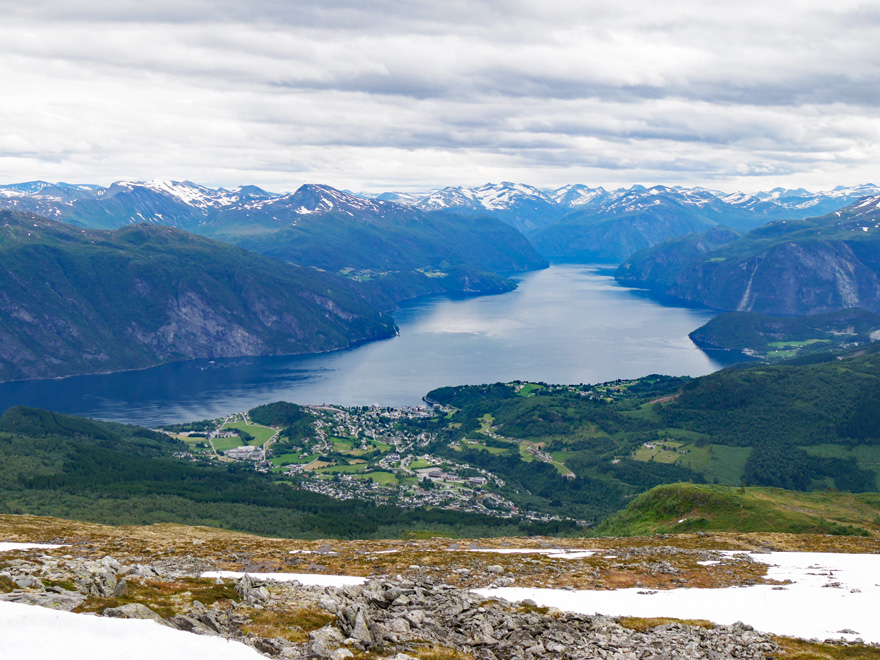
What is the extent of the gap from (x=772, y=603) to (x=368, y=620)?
23.5m

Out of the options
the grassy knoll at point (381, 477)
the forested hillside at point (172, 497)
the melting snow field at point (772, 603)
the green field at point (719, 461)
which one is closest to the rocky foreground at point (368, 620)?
the melting snow field at point (772, 603)

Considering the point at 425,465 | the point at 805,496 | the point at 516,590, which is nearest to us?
the point at 516,590

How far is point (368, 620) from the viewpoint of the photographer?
29.5m

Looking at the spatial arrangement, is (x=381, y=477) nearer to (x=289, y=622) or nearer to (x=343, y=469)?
(x=343, y=469)

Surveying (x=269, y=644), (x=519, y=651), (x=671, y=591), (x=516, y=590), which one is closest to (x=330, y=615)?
(x=269, y=644)

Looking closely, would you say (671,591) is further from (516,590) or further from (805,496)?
(805,496)

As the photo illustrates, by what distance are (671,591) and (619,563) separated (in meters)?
8.57

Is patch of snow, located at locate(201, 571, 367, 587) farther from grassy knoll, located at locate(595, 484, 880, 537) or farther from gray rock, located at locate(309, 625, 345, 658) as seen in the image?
grassy knoll, located at locate(595, 484, 880, 537)

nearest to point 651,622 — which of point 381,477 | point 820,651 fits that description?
point 820,651

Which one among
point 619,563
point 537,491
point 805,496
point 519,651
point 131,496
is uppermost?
point 519,651

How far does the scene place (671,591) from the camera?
4103cm

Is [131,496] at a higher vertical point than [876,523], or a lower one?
lower

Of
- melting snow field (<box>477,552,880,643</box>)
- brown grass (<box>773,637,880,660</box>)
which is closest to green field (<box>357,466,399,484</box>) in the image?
melting snow field (<box>477,552,880,643</box>)

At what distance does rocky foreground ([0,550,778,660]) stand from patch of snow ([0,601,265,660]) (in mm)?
1784
